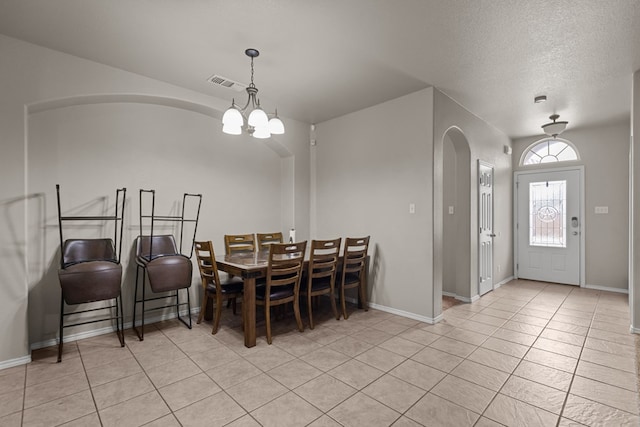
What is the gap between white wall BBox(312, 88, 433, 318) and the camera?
3.60 meters

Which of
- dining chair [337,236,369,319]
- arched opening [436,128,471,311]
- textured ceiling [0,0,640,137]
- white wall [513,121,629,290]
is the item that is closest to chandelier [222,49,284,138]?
textured ceiling [0,0,640,137]

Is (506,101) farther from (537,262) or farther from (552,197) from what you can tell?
(537,262)

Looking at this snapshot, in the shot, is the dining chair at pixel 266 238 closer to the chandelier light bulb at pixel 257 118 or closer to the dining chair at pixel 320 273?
the dining chair at pixel 320 273

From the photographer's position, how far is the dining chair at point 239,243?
4047mm

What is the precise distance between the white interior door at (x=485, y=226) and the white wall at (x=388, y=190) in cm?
151

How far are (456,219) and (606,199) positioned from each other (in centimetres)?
269

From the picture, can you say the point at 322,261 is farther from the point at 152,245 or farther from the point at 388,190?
the point at 152,245

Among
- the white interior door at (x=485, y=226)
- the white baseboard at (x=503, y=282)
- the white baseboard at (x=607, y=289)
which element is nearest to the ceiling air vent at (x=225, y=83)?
the white interior door at (x=485, y=226)

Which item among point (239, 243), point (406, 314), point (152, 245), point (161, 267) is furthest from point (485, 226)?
point (152, 245)

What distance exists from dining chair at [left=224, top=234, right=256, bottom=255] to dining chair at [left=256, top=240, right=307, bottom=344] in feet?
3.33

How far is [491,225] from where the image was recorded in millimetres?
4984

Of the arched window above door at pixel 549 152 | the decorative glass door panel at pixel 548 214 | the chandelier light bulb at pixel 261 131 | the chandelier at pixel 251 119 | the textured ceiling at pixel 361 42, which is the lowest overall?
the decorative glass door panel at pixel 548 214

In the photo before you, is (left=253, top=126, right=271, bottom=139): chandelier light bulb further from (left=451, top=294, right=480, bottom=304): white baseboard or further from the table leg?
(left=451, top=294, right=480, bottom=304): white baseboard

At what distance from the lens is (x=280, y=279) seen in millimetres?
3203
